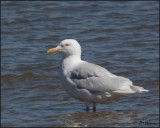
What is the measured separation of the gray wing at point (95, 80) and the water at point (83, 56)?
446 mm

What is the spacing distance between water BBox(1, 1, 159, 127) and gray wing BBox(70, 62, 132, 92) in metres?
0.45

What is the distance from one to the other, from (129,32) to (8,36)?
3115mm

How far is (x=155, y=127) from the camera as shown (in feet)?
24.7

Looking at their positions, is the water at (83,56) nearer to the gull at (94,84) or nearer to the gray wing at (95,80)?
the gull at (94,84)

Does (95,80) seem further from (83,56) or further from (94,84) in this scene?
(83,56)

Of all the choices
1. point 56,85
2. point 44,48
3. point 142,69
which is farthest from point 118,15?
point 56,85

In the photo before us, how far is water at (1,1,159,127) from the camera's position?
8.41 metres

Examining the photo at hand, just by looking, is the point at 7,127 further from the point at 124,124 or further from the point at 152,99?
the point at 152,99

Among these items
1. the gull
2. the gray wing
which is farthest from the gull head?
the gray wing

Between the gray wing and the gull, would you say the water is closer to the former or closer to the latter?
the gull

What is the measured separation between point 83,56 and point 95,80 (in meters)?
3.55

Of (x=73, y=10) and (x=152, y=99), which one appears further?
(x=73, y=10)

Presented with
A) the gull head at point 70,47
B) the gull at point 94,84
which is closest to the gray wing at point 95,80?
the gull at point 94,84

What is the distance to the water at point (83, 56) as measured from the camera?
841 cm
